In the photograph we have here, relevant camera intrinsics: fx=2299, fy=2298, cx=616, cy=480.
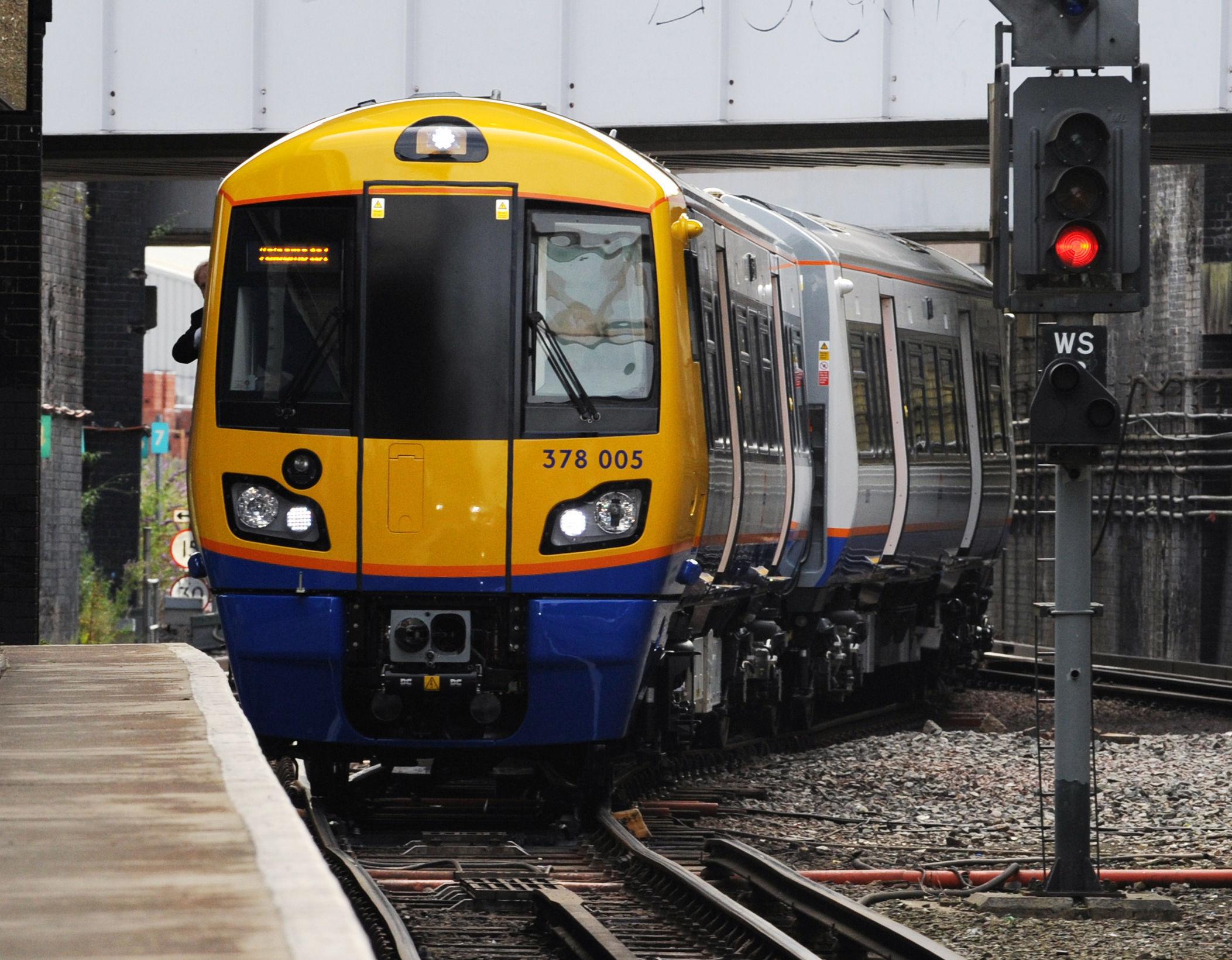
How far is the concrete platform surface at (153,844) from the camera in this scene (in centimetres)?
402

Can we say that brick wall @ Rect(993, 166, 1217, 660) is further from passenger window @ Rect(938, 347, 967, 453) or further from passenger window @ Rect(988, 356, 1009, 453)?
passenger window @ Rect(938, 347, 967, 453)

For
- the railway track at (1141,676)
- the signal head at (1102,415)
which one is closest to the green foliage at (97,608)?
the railway track at (1141,676)

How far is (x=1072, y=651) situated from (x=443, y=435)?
9.49 feet

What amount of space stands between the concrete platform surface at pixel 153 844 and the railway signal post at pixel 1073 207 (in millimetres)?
3374

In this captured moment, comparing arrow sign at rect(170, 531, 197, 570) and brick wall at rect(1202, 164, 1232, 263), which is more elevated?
brick wall at rect(1202, 164, 1232, 263)

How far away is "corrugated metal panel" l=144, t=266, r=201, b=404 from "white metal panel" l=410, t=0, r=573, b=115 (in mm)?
40550

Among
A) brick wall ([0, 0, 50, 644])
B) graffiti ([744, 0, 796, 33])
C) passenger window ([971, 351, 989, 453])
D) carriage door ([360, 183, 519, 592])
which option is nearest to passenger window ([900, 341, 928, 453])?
passenger window ([971, 351, 989, 453])

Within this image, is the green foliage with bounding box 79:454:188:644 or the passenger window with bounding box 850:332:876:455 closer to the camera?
the passenger window with bounding box 850:332:876:455

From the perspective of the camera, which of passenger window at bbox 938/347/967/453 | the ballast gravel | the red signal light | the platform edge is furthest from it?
passenger window at bbox 938/347/967/453

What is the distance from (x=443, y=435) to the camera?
33.2 ft

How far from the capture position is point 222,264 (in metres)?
10.5

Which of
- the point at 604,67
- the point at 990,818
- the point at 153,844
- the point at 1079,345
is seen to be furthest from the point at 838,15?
the point at 153,844

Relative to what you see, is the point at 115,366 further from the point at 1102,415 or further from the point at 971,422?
the point at 1102,415

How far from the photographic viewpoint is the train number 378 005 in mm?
10125
